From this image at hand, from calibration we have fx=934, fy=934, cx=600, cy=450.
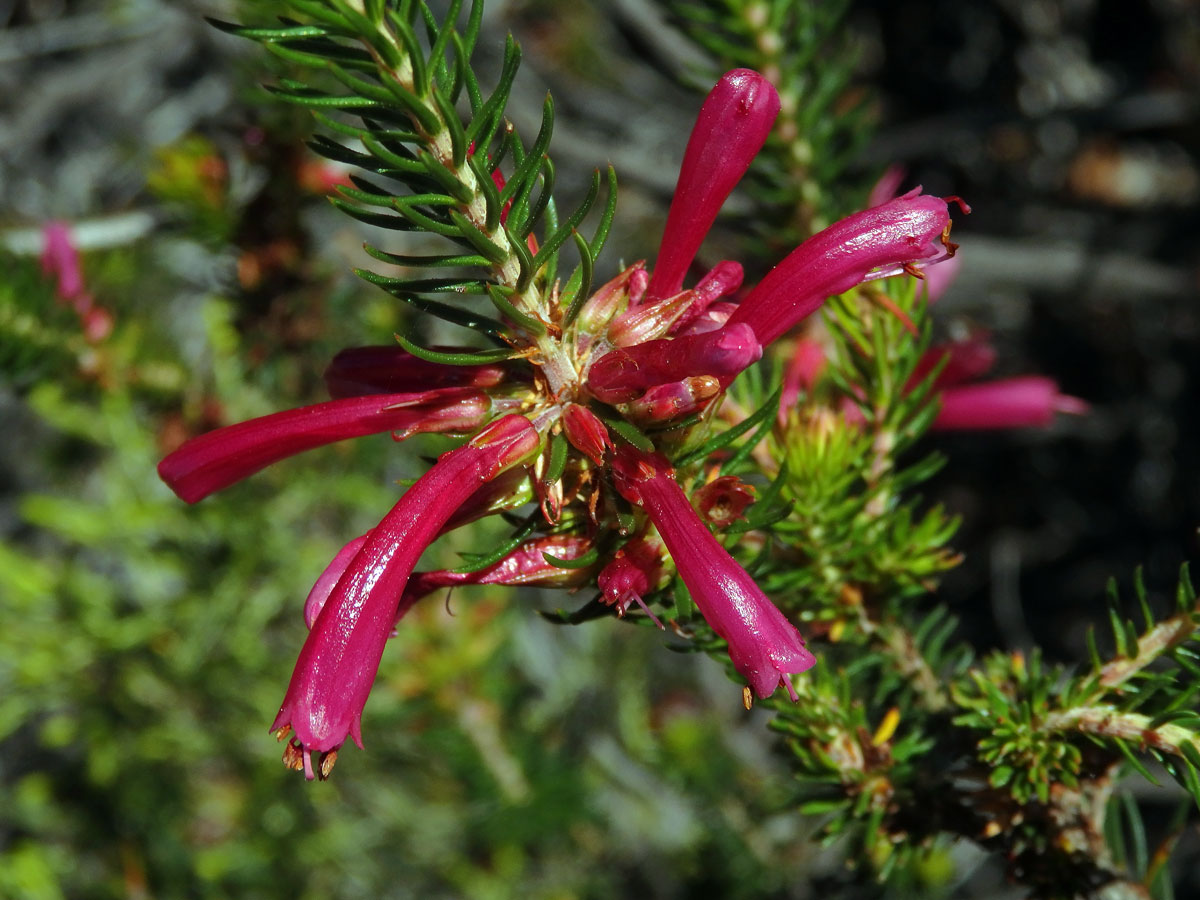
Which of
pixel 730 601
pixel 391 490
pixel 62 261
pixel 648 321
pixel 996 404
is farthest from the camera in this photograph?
pixel 391 490

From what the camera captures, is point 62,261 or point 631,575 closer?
point 631,575

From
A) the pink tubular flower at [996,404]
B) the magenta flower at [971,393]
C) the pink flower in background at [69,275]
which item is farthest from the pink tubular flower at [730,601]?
the pink flower in background at [69,275]

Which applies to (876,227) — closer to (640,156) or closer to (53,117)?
(640,156)

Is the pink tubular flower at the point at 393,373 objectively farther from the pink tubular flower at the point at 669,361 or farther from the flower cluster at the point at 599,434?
the pink tubular flower at the point at 669,361

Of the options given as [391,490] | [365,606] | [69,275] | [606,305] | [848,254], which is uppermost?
[848,254]

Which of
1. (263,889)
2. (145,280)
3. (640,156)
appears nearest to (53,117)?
(145,280)

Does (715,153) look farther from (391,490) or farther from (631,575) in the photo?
(391,490)

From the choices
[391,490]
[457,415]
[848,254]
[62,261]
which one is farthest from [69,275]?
[848,254]

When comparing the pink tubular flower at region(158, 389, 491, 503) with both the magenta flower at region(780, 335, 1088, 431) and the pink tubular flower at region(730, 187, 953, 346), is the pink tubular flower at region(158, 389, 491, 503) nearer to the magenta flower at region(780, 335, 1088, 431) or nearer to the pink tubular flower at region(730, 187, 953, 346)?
the pink tubular flower at region(730, 187, 953, 346)
